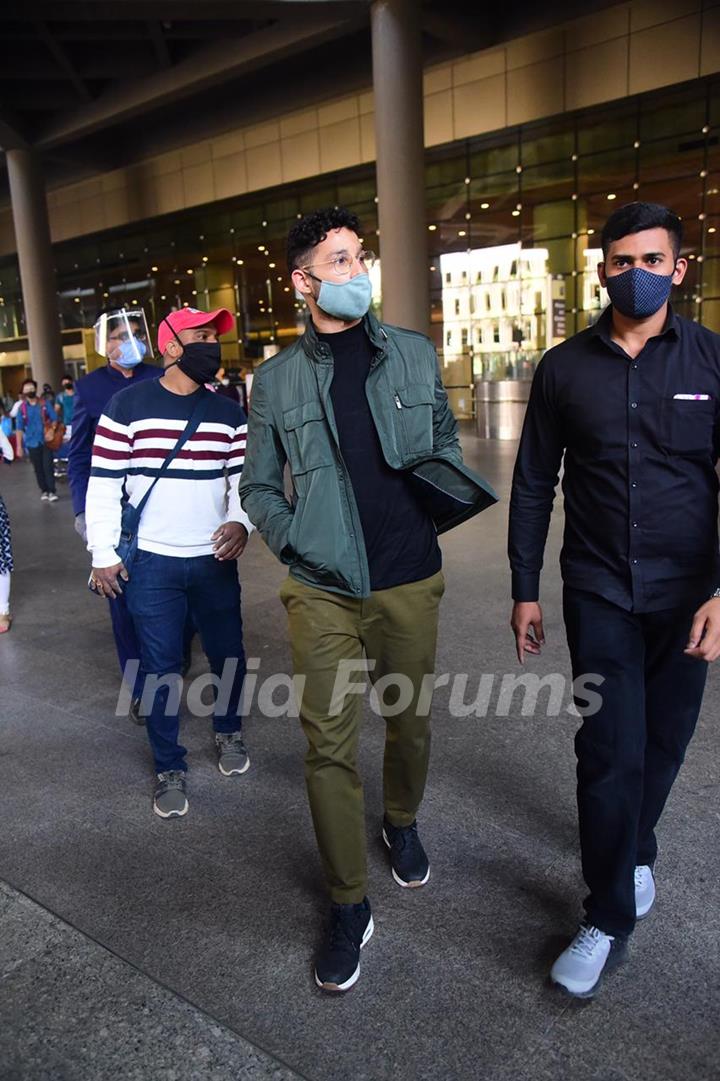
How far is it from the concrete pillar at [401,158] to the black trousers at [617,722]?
1664cm

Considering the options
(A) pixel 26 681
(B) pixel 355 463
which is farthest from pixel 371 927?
(A) pixel 26 681

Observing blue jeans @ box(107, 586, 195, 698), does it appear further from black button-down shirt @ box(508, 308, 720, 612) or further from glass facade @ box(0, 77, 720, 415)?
glass facade @ box(0, 77, 720, 415)

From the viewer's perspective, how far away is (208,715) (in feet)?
15.7

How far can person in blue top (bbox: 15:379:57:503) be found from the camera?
14.1 metres

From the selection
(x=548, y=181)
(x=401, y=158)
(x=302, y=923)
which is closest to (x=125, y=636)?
(x=302, y=923)

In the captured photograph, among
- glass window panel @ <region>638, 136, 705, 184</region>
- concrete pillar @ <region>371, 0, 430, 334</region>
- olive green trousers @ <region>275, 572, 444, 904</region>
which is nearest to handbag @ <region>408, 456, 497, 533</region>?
olive green trousers @ <region>275, 572, 444, 904</region>

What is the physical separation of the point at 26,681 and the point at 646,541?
4264 mm

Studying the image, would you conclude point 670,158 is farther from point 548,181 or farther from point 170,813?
point 170,813

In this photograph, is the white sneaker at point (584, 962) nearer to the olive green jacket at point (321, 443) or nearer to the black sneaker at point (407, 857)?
the black sneaker at point (407, 857)

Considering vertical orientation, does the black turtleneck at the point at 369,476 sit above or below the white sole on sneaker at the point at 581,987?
above

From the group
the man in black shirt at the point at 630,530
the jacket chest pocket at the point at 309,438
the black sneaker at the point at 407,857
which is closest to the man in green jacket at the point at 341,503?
the jacket chest pocket at the point at 309,438

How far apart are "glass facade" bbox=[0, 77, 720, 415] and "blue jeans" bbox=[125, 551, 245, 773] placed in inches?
699

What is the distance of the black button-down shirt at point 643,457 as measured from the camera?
2.39 m

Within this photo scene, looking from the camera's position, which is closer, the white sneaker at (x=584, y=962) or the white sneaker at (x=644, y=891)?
the white sneaker at (x=584, y=962)
